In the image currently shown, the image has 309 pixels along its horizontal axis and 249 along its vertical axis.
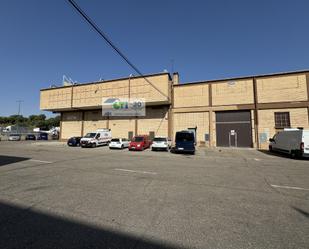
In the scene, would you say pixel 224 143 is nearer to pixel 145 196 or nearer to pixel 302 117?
pixel 302 117

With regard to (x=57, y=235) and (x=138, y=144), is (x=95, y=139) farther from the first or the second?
(x=57, y=235)

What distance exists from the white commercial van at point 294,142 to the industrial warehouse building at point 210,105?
20.6 feet

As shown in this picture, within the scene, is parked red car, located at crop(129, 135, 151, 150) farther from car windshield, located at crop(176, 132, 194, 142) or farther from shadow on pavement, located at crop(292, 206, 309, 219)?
shadow on pavement, located at crop(292, 206, 309, 219)

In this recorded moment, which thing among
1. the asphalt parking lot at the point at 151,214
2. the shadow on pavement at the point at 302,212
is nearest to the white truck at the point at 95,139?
the asphalt parking lot at the point at 151,214

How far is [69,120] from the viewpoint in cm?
3609

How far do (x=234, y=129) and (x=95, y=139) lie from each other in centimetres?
1956

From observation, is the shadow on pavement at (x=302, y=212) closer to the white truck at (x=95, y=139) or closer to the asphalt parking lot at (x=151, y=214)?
the asphalt parking lot at (x=151, y=214)

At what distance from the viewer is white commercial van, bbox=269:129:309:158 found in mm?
14156

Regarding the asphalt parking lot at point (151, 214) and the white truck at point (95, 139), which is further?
the white truck at point (95, 139)

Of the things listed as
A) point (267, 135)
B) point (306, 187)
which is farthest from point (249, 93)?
point (306, 187)

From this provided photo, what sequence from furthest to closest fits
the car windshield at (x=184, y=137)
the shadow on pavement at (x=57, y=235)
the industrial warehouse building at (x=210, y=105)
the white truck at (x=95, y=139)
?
the white truck at (x=95, y=139) < the industrial warehouse building at (x=210, y=105) < the car windshield at (x=184, y=137) < the shadow on pavement at (x=57, y=235)

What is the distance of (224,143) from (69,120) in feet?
95.8

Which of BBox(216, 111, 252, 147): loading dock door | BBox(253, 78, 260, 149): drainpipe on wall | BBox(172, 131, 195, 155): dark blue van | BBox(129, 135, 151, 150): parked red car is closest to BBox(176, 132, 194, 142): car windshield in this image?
BBox(172, 131, 195, 155): dark blue van

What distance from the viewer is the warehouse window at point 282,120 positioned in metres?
22.9
